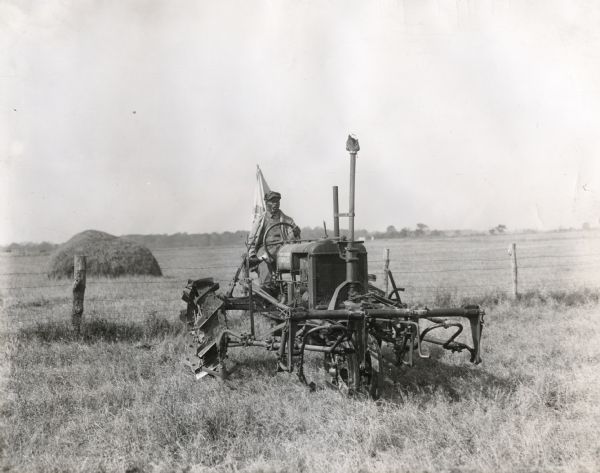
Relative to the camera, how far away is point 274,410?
15.8ft

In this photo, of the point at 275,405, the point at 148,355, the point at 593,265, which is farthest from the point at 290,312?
the point at 593,265

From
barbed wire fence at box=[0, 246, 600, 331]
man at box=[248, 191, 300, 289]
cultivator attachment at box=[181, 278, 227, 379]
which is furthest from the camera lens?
barbed wire fence at box=[0, 246, 600, 331]

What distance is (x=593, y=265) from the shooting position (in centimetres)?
1616

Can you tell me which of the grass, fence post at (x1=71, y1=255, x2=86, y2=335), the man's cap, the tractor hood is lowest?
the grass

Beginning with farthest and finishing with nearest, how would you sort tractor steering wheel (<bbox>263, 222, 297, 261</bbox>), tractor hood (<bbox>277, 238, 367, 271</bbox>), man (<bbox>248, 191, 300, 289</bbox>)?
1. man (<bbox>248, 191, 300, 289</bbox>)
2. tractor steering wheel (<bbox>263, 222, 297, 261</bbox>)
3. tractor hood (<bbox>277, 238, 367, 271</bbox>)

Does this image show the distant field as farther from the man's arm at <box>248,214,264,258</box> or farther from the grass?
the grass

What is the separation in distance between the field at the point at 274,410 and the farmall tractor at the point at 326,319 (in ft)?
1.07

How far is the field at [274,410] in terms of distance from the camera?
382 cm

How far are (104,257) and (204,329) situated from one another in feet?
45.3

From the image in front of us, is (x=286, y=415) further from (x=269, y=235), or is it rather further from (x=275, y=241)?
(x=269, y=235)

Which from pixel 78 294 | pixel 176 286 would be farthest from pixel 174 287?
pixel 78 294

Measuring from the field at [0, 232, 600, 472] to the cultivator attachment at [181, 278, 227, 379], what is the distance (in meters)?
0.23

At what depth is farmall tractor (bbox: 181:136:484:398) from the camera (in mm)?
4715

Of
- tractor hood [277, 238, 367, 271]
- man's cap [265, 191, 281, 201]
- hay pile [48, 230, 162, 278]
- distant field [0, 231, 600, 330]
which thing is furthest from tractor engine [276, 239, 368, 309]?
hay pile [48, 230, 162, 278]
